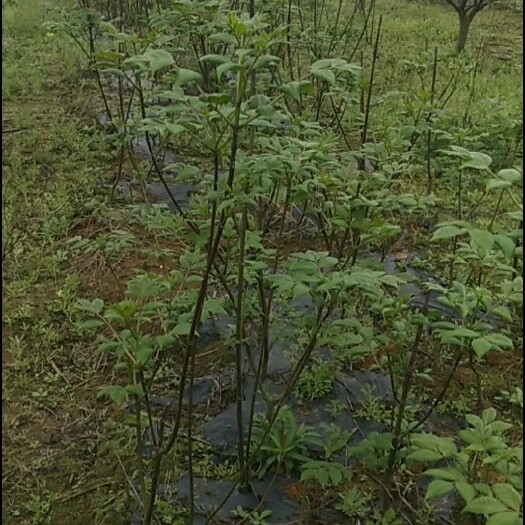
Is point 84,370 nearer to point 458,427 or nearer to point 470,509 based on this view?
point 458,427

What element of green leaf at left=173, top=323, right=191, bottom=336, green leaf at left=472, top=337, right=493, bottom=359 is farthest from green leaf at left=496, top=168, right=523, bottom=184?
green leaf at left=173, top=323, right=191, bottom=336

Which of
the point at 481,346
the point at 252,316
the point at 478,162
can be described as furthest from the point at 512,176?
the point at 252,316

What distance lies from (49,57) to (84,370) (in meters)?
4.74

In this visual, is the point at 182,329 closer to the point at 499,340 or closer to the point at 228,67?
the point at 228,67

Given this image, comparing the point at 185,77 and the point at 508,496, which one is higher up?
the point at 185,77

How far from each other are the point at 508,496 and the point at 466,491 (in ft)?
0.24

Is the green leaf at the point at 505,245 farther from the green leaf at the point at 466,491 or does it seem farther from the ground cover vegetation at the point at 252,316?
the green leaf at the point at 466,491

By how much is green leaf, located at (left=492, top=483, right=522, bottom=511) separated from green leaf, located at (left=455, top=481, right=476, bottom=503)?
4 centimetres

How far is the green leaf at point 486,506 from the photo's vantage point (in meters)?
1.18

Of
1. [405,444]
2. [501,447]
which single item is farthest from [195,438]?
[501,447]

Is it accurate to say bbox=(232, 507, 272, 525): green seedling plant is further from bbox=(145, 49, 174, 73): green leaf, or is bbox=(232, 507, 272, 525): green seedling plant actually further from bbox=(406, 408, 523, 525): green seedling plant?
bbox=(145, 49, 174, 73): green leaf

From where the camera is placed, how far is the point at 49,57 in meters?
6.64

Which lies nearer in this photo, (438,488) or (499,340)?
(438,488)

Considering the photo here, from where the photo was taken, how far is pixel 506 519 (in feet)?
3.81
